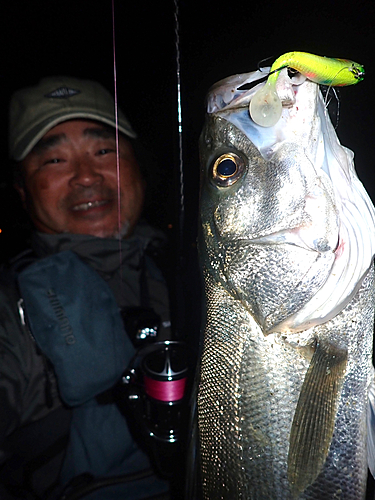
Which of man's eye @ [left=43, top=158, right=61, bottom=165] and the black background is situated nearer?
man's eye @ [left=43, top=158, right=61, bottom=165]

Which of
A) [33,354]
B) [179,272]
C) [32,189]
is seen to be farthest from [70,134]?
[33,354]

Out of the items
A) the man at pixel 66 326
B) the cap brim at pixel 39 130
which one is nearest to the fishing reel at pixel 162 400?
the man at pixel 66 326

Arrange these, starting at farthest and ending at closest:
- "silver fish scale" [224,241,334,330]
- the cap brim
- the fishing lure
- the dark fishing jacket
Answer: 1. the cap brim
2. the dark fishing jacket
3. "silver fish scale" [224,241,334,330]
4. the fishing lure

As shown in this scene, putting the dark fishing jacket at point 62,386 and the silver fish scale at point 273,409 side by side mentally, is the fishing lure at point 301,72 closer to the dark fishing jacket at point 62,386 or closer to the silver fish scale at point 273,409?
the silver fish scale at point 273,409

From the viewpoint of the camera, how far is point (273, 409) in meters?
0.81

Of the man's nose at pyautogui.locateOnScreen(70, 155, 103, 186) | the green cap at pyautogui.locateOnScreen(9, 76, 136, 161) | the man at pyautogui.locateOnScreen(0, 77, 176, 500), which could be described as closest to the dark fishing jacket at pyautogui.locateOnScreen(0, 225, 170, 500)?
the man at pyautogui.locateOnScreen(0, 77, 176, 500)

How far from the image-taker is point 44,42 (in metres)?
4.73

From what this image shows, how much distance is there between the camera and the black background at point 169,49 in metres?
3.82

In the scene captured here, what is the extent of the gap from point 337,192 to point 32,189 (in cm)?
223

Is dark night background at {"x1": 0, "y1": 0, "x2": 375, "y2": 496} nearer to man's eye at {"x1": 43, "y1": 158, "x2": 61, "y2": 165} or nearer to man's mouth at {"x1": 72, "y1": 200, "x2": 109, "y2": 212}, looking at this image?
man's mouth at {"x1": 72, "y1": 200, "x2": 109, "y2": 212}

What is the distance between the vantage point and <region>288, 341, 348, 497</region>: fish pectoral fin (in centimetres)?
78

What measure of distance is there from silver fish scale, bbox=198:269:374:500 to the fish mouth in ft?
6.11

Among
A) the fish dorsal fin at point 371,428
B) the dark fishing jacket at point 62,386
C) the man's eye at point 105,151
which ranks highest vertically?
the man's eye at point 105,151

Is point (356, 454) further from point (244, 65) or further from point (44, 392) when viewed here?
point (244, 65)
